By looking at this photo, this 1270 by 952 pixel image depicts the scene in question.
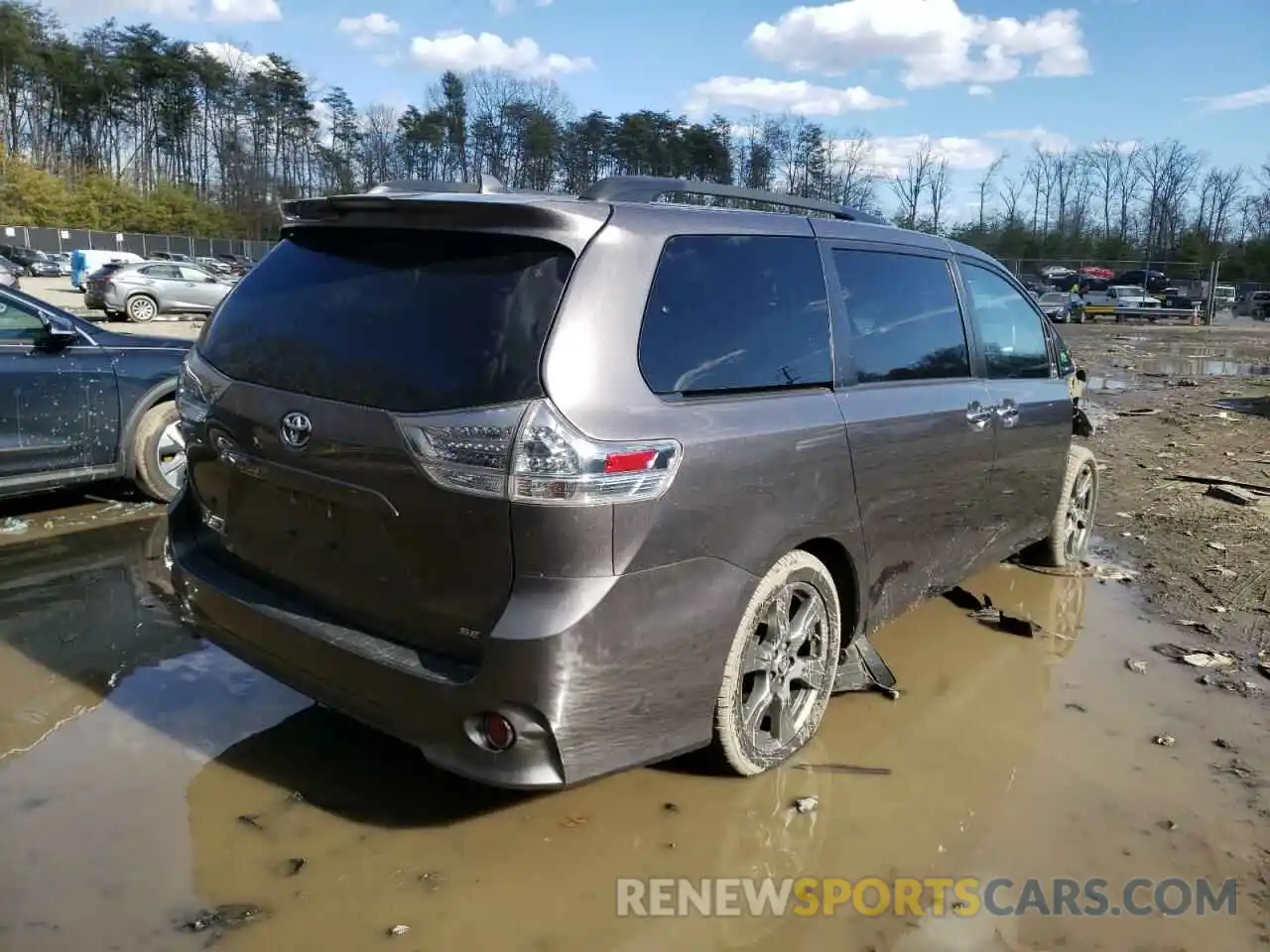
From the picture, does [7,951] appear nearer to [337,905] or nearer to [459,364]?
[337,905]

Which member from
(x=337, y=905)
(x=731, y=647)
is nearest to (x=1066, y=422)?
(x=731, y=647)

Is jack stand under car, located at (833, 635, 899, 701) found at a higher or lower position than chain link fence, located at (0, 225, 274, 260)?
lower

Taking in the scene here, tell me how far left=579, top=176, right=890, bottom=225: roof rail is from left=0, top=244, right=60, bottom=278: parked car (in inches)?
2075

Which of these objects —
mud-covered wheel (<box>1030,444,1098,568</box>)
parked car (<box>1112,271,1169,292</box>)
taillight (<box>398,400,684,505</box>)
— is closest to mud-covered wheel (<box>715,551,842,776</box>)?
taillight (<box>398,400,684,505</box>)

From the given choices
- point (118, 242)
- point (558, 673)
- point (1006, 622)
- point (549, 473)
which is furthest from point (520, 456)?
point (118, 242)

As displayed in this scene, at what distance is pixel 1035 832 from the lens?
3.11 m

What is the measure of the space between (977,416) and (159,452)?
5.13 metres

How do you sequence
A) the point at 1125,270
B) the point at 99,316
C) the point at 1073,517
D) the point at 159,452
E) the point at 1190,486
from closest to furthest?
1. the point at 1073,517
2. the point at 159,452
3. the point at 1190,486
4. the point at 99,316
5. the point at 1125,270

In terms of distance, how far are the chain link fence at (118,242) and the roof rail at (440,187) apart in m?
59.1

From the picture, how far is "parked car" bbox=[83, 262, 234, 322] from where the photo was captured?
85.7ft

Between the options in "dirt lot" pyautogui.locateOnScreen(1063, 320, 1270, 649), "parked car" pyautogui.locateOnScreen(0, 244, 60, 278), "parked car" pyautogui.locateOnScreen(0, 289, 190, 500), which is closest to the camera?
"dirt lot" pyautogui.locateOnScreen(1063, 320, 1270, 649)

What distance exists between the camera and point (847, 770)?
3.43m

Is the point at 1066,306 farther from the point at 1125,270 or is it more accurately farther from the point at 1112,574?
the point at 1112,574

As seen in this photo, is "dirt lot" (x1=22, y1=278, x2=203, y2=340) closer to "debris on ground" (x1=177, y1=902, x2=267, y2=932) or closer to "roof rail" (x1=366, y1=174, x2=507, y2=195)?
"roof rail" (x1=366, y1=174, x2=507, y2=195)
